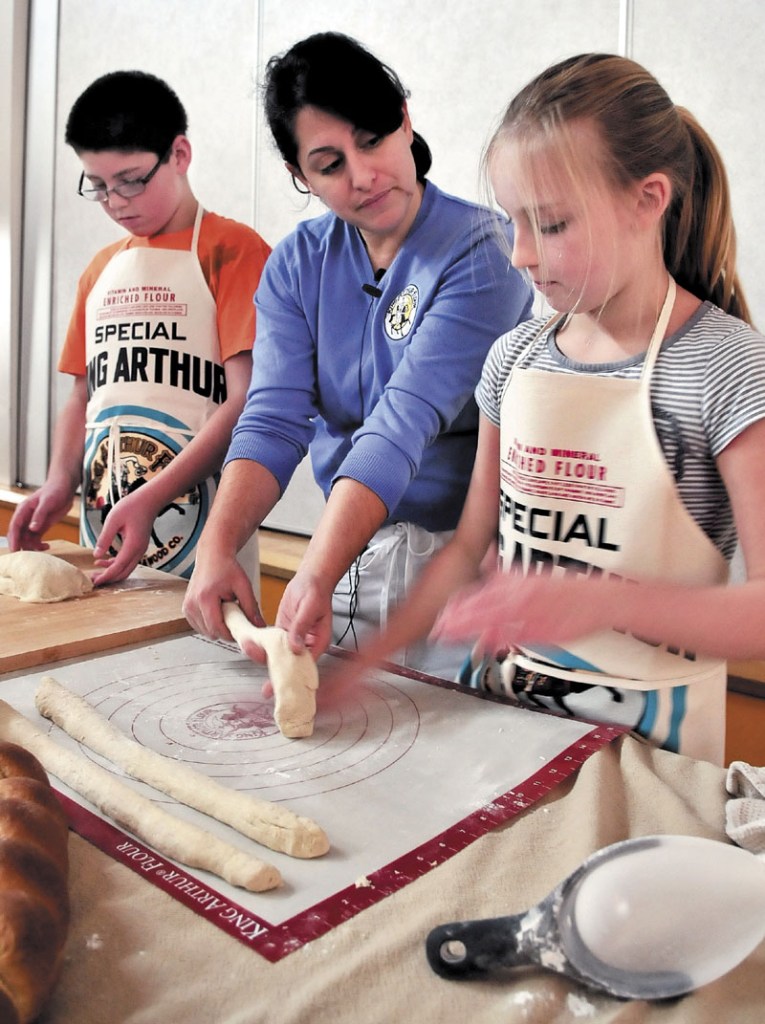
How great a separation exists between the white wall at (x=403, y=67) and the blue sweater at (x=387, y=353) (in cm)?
82

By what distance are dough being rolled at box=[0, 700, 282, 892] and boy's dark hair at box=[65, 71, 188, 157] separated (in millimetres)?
1203

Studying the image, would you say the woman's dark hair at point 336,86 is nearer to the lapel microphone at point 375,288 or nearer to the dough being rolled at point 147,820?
the lapel microphone at point 375,288

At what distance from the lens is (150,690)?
105 cm

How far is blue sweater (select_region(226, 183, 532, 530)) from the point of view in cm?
119

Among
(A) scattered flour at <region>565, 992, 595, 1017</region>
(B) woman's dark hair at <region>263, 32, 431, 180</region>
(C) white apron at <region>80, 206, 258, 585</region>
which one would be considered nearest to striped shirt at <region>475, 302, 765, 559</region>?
(B) woman's dark hair at <region>263, 32, 431, 180</region>

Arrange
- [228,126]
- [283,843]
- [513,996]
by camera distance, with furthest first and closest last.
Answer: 1. [228,126]
2. [283,843]
3. [513,996]

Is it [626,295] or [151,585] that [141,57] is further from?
[626,295]

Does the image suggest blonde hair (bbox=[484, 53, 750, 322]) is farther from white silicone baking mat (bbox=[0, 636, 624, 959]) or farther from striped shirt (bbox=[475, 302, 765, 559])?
white silicone baking mat (bbox=[0, 636, 624, 959])

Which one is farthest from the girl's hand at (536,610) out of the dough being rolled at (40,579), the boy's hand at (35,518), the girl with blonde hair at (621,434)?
the boy's hand at (35,518)

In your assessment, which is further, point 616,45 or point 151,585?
point 616,45

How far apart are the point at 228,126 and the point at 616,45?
4.54 feet

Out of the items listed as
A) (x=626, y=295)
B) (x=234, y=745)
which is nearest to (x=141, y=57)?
(x=626, y=295)

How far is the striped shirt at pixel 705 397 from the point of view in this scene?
0.90 metres

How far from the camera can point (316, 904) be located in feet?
2.06
